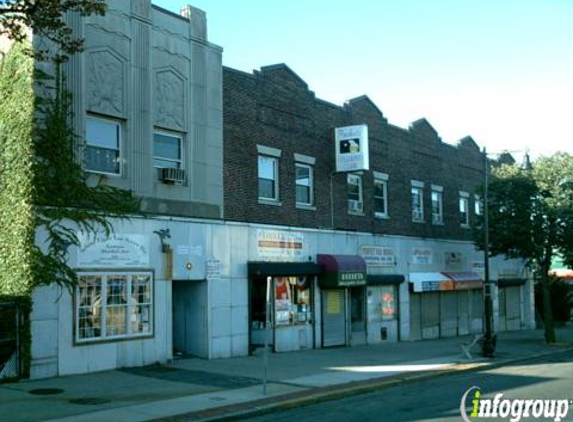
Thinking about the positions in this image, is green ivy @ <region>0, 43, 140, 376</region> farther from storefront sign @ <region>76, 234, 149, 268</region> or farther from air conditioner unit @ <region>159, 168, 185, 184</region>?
air conditioner unit @ <region>159, 168, 185, 184</region>

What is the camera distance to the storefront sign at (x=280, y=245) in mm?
22359

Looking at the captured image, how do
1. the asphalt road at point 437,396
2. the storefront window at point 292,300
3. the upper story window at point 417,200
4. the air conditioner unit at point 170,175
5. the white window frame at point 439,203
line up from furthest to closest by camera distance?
1. the white window frame at point 439,203
2. the upper story window at point 417,200
3. the storefront window at point 292,300
4. the air conditioner unit at point 170,175
5. the asphalt road at point 437,396

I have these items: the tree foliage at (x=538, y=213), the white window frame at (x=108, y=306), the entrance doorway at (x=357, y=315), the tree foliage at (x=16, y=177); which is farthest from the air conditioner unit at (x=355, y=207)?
the tree foliage at (x=16, y=177)

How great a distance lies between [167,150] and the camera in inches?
782

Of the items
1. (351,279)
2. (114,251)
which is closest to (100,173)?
(114,251)

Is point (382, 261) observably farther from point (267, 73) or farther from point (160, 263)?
point (160, 263)

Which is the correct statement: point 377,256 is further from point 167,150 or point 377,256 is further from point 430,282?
point 167,150

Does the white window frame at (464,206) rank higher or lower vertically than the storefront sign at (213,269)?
higher

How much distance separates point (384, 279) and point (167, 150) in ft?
36.9

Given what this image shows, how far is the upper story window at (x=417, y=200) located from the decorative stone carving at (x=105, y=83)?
1593 cm

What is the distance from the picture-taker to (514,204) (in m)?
27.9

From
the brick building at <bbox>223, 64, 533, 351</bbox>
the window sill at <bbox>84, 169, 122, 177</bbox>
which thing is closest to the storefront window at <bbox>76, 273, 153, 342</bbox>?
the window sill at <bbox>84, 169, 122, 177</bbox>

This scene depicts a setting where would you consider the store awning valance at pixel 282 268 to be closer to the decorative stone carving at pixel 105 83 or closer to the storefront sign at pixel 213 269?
the storefront sign at pixel 213 269

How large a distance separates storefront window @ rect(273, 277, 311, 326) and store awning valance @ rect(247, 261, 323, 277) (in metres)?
0.46
